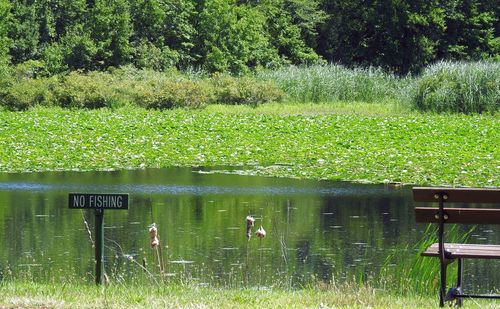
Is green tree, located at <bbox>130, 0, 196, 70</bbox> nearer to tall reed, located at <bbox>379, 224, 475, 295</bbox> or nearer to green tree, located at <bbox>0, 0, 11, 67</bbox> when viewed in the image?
green tree, located at <bbox>0, 0, 11, 67</bbox>

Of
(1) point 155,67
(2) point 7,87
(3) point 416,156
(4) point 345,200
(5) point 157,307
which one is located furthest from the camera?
(1) point 155,67

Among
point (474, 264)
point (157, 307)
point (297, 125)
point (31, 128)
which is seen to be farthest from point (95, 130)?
point (157, 307)

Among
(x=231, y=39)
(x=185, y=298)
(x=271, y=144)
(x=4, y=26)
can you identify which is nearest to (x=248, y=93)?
(x=231, y=39)

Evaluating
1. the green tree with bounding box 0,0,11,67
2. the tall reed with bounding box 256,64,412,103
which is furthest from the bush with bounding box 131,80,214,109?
the green tree with bounding box 0,0,11,67

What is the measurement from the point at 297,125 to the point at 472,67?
29.9ft

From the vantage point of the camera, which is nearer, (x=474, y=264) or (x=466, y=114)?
(x=474, y=264)

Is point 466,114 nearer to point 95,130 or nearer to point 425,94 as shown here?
point 425,94

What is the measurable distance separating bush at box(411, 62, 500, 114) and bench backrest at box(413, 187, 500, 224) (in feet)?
81.8

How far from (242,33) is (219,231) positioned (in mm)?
34625

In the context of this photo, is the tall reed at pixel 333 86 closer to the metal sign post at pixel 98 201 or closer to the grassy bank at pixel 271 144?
the grassy bank at pixel 271 144

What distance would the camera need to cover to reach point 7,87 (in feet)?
116

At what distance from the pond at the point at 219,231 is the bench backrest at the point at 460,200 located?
1.72 m

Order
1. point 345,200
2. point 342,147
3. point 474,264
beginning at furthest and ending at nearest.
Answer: point 342,147, point 345,200, point 474,264

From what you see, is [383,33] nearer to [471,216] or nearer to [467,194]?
[471,216]
